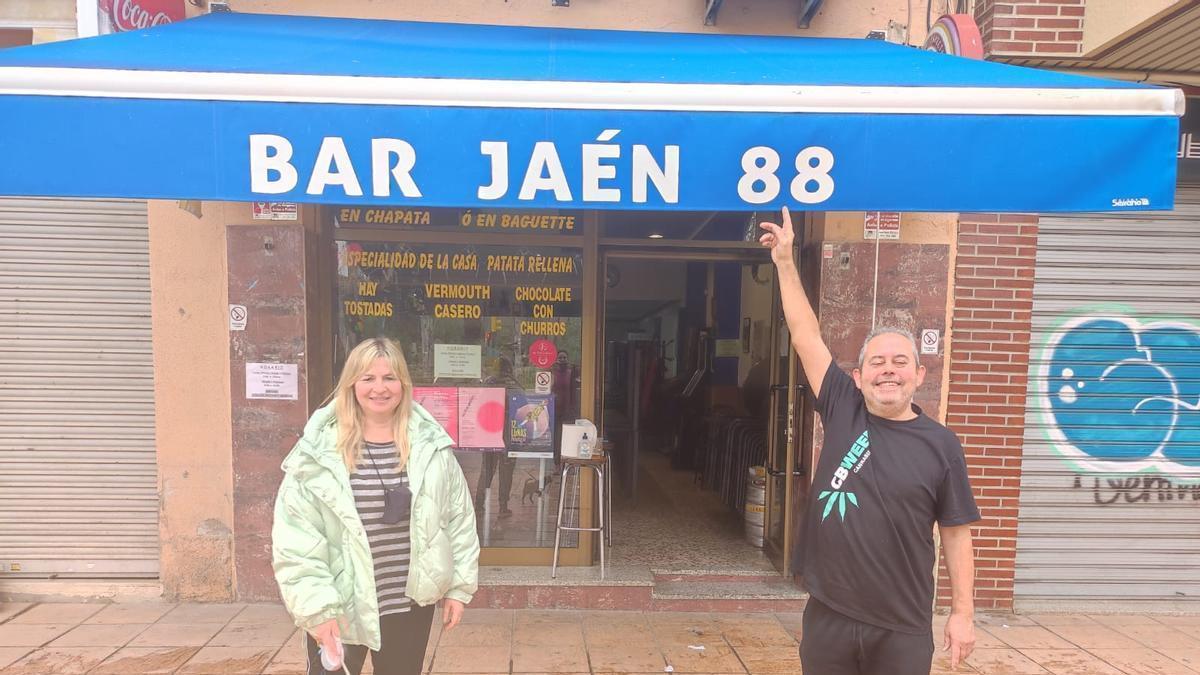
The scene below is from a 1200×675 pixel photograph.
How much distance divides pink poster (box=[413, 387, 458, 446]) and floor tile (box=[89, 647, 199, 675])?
192cm

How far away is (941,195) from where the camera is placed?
275cm

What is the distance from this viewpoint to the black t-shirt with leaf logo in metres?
2.19

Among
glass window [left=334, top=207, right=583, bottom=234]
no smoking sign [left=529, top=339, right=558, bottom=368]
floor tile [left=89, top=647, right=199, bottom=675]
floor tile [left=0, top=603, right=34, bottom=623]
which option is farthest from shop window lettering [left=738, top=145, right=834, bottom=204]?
floor tile [left=0, top=603, right=34, bottom=623]

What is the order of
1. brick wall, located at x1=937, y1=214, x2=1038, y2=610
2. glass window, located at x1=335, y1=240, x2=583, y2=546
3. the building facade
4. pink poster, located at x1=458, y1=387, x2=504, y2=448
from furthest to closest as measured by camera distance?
pink poster, located at x1=458, y1=387, x2=504, y2=448, glass window, located at x1=335, y1=240, x2=583, y2=546, brick wall, located at x1=937, y1=214, x2=1038, y2=610, the building facade

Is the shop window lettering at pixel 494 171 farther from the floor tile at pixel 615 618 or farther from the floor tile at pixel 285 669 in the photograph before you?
the floor tile at pixel 615 618

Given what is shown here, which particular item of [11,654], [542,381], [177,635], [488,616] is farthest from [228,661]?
[542,381]

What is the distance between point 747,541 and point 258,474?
3.71 meters

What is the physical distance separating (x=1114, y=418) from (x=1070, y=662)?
69.3 inches

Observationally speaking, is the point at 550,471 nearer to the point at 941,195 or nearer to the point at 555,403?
the point at 555,403

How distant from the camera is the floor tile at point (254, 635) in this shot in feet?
12.3

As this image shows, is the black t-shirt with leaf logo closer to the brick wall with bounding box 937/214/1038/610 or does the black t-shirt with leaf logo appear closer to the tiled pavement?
the tiled pavement

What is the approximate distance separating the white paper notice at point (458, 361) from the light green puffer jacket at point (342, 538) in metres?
2.20

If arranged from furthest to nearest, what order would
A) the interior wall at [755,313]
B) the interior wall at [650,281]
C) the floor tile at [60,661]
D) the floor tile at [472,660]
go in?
1. the interior wall at [650,281]
2. the interior wall at [755,313]
3. the floor tile at [472,660]
4. the floor tile at [60,661]

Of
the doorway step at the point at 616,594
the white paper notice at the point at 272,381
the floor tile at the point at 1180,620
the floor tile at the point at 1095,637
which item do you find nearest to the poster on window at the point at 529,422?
the doorway step at the point at 616,594
